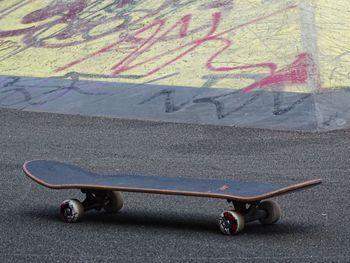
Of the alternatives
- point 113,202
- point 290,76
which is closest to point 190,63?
point 290,76

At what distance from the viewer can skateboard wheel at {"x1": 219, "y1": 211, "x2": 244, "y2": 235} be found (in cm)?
599

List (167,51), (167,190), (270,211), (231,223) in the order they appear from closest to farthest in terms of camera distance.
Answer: (231,223) < (167,190) < (270,211) < (167,51)

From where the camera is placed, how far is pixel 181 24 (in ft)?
49.5

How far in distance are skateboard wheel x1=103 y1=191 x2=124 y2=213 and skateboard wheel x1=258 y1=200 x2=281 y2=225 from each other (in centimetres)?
108

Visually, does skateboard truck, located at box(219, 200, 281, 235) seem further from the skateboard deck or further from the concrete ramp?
the concrete ramp

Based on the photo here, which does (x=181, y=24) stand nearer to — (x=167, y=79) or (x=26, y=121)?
(x=167, y=79)

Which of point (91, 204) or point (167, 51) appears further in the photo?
point (167, 51)

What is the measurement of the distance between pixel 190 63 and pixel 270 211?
306 inches

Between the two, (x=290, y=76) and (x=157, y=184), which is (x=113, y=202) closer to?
(x=157, y=184)

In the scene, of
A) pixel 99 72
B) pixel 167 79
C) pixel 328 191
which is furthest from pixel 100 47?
pixel 328 191

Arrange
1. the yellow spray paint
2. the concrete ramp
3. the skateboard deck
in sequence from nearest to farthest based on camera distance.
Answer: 1. the skateboard deck
2. the concrete ramp
3. the yellow spray paint

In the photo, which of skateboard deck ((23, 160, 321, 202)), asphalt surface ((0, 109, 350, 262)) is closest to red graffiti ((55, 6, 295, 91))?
asphalt surface ((0, 109, 350, 262))

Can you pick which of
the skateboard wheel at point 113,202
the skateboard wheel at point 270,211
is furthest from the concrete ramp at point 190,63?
the skateboard wheel at point 270,211

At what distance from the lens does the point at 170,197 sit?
24.7 ft
